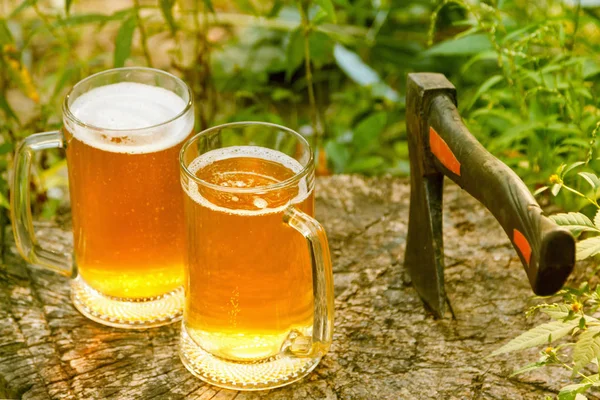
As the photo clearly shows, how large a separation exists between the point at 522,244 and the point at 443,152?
32 centimetres

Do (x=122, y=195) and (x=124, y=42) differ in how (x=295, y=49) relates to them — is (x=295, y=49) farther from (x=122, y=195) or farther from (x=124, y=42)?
(x=122, y=195)

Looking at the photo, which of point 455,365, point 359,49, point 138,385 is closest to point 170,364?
point 138,385

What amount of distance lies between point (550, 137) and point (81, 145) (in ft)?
3.60

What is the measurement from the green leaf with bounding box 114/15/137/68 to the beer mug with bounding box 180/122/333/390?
684 mm

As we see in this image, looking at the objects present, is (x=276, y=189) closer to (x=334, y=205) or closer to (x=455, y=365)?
(x=455, y=365)

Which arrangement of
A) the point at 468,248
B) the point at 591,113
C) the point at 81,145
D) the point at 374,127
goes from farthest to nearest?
the point at 374,127 < the point at 591,113 < the point at 468,248 < the point at 81,145

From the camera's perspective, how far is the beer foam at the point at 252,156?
4.34ft

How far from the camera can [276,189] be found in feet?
4.29

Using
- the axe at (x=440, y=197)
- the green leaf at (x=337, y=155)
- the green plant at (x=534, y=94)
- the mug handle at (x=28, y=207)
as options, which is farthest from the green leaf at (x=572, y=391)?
the green leaf at (x=337, y=155)

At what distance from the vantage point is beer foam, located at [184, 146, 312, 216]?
1323mm

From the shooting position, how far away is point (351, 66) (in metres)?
2.85

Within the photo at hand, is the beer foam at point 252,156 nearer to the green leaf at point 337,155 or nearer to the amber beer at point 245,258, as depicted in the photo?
the amber beer at point 245,258

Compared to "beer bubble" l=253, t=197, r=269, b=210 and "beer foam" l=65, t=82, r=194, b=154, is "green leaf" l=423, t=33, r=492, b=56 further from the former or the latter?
"beer bubble" l=253, t=197, r=269, b=210

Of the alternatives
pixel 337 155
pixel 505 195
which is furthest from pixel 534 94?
pixel 505 195
